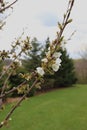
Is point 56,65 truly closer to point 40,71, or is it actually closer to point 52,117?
point 40,71

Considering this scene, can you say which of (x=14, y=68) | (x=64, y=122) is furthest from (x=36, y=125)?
(x=14, y=68)

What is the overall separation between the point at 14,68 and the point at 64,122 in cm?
1153

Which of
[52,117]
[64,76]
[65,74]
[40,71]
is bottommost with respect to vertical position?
[52,117]

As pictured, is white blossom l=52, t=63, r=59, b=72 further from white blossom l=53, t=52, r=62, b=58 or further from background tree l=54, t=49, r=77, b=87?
background tree l=54, t=49, r=77, b=87

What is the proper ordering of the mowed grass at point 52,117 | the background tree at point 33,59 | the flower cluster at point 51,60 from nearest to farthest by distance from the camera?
the flower cluster at point 51,60 < the mowed grass at point 52,117 < the background tree at point 33,59

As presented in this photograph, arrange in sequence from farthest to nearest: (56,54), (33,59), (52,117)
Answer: (33,59), (52,117), (56,54)

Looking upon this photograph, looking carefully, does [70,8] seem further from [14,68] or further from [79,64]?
[79,64]

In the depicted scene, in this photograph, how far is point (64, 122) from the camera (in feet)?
44.1

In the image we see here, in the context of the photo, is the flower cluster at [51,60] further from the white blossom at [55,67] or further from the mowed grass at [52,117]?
the mowed grass at [52,117]

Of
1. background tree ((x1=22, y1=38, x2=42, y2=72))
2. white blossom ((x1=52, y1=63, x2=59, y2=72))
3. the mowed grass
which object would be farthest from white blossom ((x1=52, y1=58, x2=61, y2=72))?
background tree ((x1=22, y1=38, x2=42, y2=72))

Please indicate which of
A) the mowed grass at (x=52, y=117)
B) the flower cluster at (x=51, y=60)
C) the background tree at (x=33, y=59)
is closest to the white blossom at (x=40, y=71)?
the flower cluster at (x=51, y=60)

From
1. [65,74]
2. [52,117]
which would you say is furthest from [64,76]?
[52,117]

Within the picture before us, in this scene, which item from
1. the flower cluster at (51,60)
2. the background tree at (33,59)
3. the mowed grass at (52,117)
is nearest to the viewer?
the flower cluster at (51,60)

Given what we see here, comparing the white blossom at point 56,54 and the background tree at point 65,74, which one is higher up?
the background tree at point 65,74
